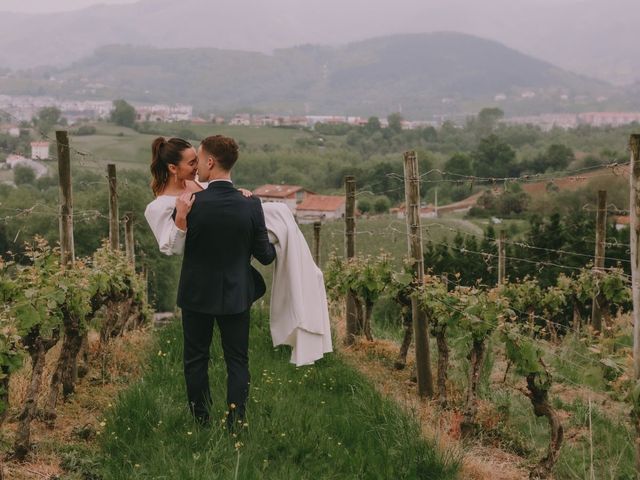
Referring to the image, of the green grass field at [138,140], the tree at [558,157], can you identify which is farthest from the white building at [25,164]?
the tree at [558,157]

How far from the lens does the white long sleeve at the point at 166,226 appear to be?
4.41 meters

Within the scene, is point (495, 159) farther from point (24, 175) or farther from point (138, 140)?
point (24, 175)

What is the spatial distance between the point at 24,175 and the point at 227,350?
7467 cm

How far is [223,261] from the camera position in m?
4.46

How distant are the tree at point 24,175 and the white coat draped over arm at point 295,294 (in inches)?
2874

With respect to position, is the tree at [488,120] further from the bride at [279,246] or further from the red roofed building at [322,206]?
the bride at [279,246]

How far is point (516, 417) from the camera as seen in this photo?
6.49m

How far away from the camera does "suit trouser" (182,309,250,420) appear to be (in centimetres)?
457

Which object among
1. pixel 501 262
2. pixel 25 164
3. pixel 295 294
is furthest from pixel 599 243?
pixel 25 164

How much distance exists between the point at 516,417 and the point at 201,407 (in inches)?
121

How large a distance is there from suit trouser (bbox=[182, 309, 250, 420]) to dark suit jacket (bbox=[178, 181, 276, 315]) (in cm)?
13

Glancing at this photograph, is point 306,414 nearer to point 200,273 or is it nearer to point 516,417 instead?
point 200,273

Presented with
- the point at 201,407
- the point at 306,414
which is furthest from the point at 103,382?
the point at 306,414

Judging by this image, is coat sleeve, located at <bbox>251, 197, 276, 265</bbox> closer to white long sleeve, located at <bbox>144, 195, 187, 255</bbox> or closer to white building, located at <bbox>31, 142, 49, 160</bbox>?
white long sleeve, located at <bbox>144, 195, 187, 255</bbox>
